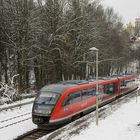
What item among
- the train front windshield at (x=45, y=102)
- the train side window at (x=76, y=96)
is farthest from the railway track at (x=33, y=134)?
the train side window at (x=76, y=96)

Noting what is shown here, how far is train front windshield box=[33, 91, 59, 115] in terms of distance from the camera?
17191mm

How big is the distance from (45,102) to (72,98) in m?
2.04

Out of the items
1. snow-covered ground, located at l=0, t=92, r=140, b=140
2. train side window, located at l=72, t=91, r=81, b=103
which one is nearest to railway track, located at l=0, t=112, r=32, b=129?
snow-covered ground, located at l=0, t=92, r=140, b=140

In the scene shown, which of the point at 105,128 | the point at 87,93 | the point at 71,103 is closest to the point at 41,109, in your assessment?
the point at 71,103

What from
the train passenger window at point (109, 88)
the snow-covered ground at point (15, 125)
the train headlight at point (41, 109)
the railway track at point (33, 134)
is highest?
the train passenger window at point (109, 88)

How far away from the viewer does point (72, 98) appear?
61.9 ft

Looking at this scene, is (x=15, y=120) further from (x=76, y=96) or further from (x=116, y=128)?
(x=116, y=128)

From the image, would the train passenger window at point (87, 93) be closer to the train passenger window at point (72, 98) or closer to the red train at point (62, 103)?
the red train at point (62, 103)

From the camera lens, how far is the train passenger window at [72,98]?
18.0 m

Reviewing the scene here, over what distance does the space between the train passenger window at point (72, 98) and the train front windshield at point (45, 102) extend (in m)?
0.72

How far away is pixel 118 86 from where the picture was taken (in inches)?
1211

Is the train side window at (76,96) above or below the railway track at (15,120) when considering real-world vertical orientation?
above

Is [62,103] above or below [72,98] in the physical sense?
below

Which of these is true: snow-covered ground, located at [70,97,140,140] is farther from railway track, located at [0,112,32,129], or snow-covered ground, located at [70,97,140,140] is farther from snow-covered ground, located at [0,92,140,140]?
railway track, located at [0,112,32,129]
